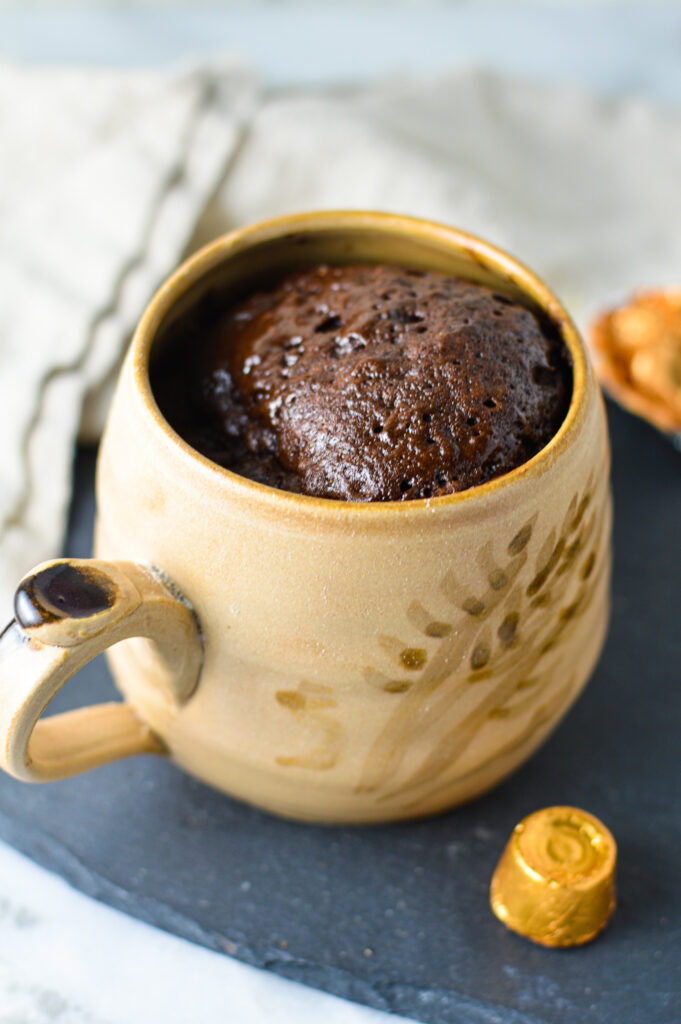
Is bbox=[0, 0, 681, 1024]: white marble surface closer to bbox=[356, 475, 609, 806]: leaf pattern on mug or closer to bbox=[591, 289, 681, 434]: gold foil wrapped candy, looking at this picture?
bbox=[591, 289, 681, 434]: gold foil wrapped candy

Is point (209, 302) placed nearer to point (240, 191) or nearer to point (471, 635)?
point (471, 635)

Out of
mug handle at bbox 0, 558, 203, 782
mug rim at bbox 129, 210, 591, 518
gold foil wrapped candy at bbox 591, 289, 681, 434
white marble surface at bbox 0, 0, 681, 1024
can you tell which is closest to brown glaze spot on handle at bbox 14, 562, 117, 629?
mug handle at bbox 0, 558, 203, 782

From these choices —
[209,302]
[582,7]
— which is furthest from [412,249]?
[582,7]

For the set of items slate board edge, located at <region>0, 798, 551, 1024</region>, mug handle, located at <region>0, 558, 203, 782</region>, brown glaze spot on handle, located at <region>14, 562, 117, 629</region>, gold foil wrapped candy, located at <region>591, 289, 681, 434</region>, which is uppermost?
brown glaze spot on handle, located at <region>14, 562, 117, 629</region>

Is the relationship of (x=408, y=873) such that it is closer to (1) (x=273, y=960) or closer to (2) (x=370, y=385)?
(1) (x=273, y=960)

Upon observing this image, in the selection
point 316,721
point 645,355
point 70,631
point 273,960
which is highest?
point 70,631

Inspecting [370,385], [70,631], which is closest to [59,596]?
[70,631]

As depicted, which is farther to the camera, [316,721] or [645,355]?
[645,355]

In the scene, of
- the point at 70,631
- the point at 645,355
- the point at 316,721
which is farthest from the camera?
the point at 645,355
